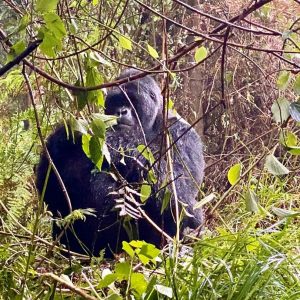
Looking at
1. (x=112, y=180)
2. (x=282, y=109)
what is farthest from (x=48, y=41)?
(x=112, y=180)

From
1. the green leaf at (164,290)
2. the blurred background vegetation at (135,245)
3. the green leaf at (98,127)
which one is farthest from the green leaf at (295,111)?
the green leaf at (164,290)

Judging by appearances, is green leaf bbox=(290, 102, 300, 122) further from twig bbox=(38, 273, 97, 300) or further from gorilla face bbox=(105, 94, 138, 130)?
gorilla face bbox=(105, 94, 138, 130)

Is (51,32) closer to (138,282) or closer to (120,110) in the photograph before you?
(138,282)

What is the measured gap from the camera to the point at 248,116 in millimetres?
4117

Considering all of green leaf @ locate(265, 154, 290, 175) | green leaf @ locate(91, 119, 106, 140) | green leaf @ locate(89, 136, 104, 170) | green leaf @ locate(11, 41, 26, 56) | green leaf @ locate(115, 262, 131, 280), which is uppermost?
green leaf @ locate(11, 41, 26, 56)

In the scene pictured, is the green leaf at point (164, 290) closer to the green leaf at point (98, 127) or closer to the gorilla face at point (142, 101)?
the green leaf at point (98, 127)

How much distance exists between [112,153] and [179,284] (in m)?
1.32

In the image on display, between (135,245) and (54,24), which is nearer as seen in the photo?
(54,24)

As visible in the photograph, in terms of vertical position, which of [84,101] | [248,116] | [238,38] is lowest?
[248,116]

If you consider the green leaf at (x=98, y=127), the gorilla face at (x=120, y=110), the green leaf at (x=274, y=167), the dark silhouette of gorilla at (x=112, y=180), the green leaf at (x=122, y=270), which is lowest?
the dark silhouette of gorilla at (x=112, y=180)

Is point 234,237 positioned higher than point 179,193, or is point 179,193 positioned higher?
point 234,237

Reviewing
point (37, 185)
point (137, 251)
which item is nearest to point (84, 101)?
point (137, 251)

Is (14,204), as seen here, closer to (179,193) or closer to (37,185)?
(37,185)

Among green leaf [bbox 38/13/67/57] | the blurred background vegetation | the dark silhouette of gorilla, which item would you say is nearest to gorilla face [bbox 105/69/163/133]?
the dark silhouette of gorilla
